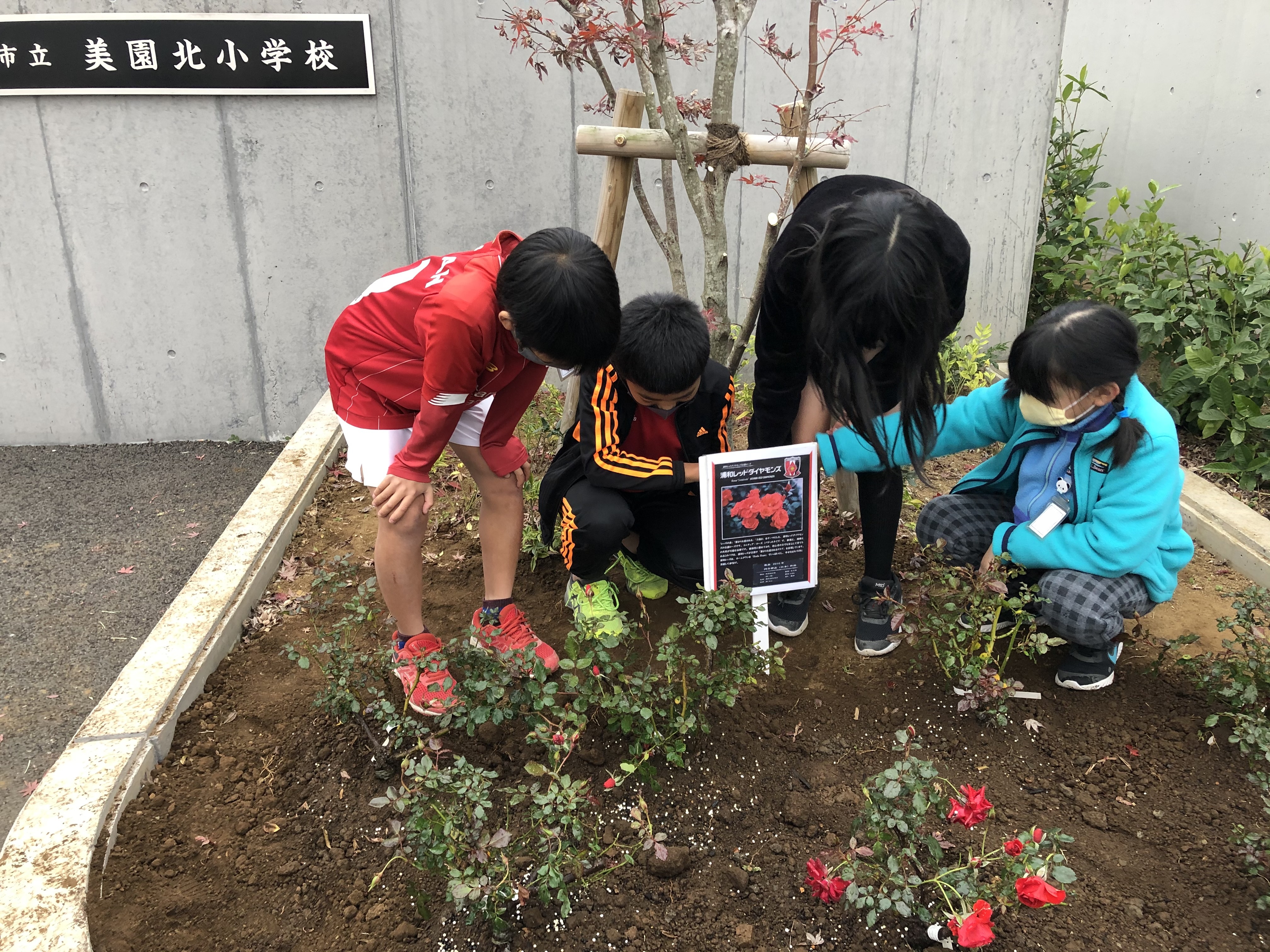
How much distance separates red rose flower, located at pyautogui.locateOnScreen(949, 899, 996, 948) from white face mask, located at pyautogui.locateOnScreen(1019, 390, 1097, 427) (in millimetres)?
1167

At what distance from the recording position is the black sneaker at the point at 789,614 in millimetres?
2434

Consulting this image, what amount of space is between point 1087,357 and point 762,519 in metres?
0.83

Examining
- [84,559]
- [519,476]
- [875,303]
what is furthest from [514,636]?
[84,559]

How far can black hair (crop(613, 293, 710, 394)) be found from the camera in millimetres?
2129

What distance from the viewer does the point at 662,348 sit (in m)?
2.13

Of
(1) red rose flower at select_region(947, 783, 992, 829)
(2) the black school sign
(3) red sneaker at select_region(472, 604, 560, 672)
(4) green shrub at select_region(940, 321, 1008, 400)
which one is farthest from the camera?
(2) the black school sign

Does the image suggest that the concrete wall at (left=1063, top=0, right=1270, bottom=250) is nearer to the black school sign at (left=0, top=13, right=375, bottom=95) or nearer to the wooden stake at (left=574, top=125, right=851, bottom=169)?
the wooden stake at (left=574, top=125, right=851, bottom=169)

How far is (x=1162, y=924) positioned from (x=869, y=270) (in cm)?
137

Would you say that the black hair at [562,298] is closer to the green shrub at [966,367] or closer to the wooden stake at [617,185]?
the wooden stake at [617,185]

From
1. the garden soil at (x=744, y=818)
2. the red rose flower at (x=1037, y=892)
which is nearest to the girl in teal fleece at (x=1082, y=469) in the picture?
the garden soil at (x=744, y=818)

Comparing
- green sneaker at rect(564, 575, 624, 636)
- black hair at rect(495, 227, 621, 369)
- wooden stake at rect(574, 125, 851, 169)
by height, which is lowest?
green sneaker at rect(564, 575, 624, 636)

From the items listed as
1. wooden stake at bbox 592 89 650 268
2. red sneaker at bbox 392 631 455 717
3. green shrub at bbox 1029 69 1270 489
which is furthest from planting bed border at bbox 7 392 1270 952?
wooden stake at bbox 592 89 650 268

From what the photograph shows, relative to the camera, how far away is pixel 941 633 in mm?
2121

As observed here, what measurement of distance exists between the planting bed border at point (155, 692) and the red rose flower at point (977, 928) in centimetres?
151
